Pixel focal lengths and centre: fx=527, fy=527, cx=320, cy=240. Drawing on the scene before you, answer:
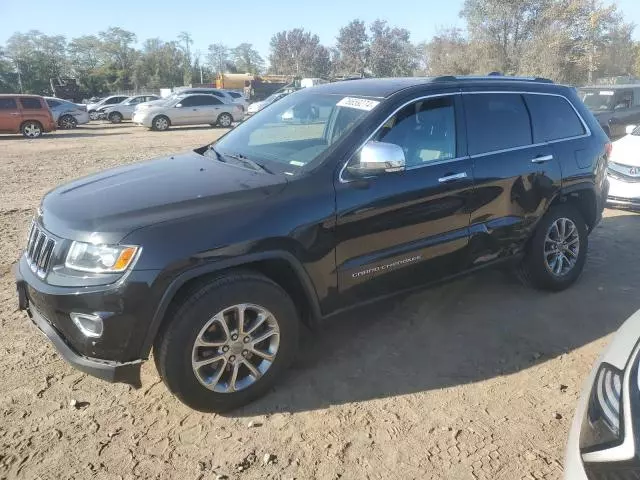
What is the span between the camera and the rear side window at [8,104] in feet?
62.1

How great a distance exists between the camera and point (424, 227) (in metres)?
3.55

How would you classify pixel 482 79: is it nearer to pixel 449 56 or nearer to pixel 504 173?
pixel 504 173

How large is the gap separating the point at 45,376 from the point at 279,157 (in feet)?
6.74

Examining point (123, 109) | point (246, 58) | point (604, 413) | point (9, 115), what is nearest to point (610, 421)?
point (604, 413)

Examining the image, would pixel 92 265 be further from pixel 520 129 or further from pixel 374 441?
pixel 520 129

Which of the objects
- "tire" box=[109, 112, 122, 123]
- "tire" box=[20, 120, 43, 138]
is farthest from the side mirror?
"tire" box=[109, 112, 122, 123]

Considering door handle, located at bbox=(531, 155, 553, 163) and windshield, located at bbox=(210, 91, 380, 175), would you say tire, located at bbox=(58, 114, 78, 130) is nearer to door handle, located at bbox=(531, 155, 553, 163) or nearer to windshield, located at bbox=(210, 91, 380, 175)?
windshield, located at bbox=(210, 91, 380, 175)

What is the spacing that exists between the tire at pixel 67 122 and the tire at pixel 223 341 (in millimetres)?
24897

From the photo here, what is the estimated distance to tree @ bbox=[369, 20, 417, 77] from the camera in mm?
70688

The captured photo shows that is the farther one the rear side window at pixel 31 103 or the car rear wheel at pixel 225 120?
the car rear wheel at pixel 225 120

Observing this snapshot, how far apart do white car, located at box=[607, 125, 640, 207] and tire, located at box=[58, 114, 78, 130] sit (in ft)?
77.5

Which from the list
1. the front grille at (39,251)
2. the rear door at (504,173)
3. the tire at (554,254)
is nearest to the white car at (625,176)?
the tire at (554,254)

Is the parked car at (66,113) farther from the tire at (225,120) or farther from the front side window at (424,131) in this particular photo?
the front side window at (424,131)

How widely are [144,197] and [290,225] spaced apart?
0.83 metres
